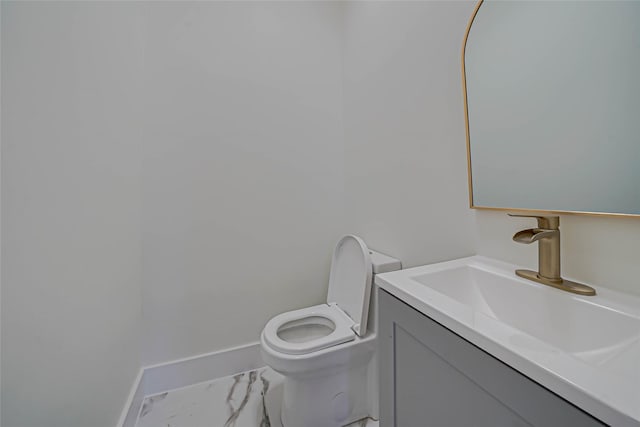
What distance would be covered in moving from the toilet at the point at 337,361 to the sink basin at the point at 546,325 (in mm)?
439

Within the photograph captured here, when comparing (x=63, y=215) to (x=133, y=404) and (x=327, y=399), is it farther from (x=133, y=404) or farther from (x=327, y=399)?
(x=327, y=399)

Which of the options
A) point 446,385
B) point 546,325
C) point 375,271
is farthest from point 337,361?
point 546,325

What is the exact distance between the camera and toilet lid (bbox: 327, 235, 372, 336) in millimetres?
1143

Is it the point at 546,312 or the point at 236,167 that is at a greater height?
the point at 236,167

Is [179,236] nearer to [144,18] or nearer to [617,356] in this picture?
[144,18]

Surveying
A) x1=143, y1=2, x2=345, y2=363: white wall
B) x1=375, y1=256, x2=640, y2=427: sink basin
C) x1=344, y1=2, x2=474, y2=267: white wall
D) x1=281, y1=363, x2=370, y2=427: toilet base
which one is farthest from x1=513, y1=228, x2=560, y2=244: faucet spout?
x1=143, y1=2, x2=345, y2=363: white wall

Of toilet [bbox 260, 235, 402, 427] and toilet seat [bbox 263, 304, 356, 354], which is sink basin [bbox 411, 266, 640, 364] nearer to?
toilet [bbox 260, 235, 402, 427]

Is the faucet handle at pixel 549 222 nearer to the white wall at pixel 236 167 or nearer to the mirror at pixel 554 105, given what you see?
the mirror at pixel 554 105

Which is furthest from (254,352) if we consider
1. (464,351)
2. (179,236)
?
(464,351)

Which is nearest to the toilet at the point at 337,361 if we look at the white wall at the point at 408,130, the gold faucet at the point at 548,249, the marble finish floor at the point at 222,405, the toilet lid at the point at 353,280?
the toilet lid at the point at 353,280

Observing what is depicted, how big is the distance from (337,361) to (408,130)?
111cm

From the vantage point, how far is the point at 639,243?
1.77 feet

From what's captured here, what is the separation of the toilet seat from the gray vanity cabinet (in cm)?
38

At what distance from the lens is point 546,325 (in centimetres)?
61
